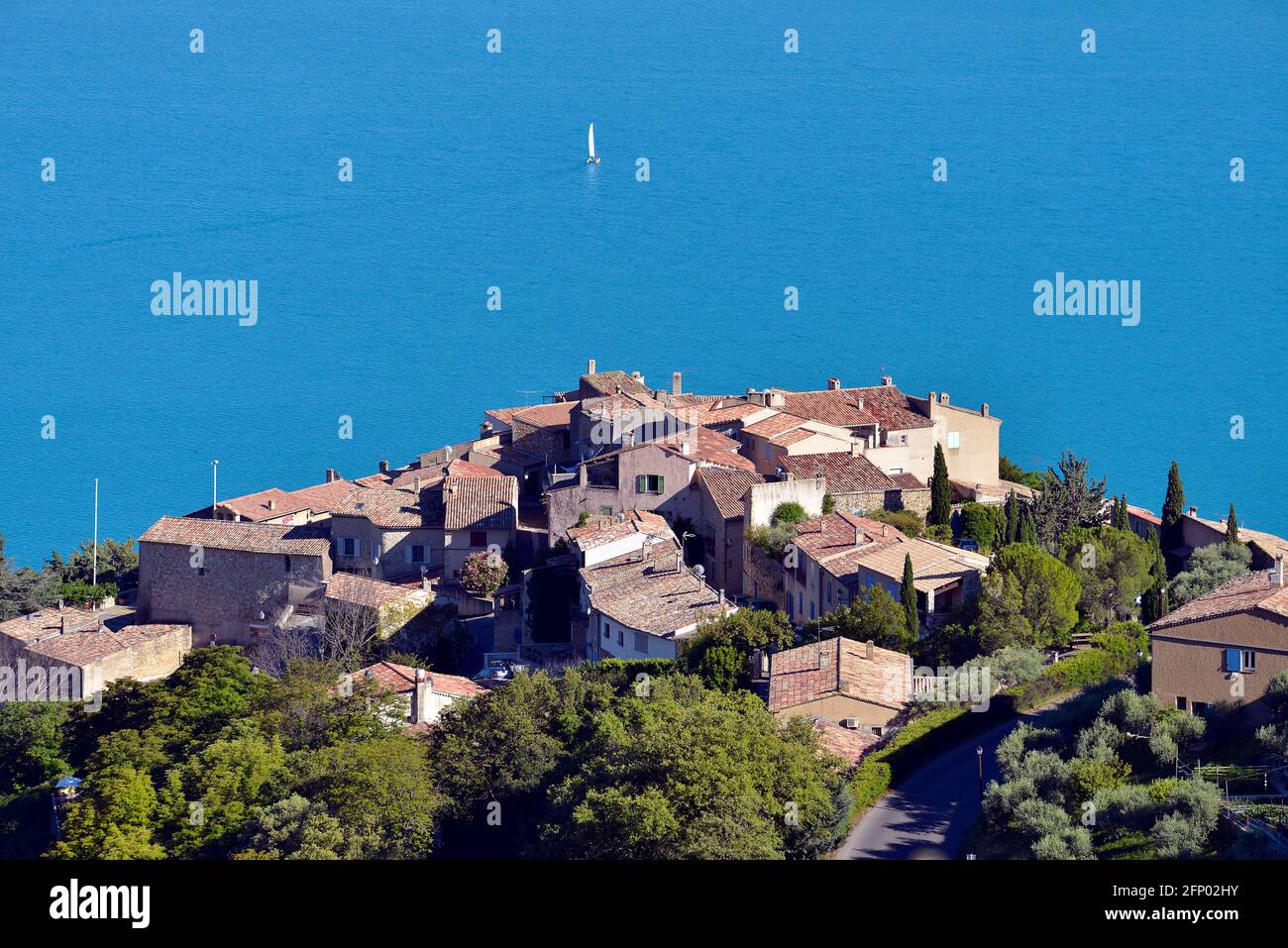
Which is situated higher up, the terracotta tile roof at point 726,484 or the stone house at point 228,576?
the terracotta tile roof at point 726,484

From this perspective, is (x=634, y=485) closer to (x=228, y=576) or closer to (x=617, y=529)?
(x=617, y=529)

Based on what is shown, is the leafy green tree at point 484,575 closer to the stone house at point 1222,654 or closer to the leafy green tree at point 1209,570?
the leafy green tree at point 1209,570

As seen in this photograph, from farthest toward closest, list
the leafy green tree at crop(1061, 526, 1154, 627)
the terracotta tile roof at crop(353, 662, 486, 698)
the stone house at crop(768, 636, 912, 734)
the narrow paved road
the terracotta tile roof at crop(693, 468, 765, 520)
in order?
the terracotta tile roof at crop(693, 468, 765, 520), the terracotta tile roof at crop(353, 662, 486, 698), the leafy green tree at crop(1061, 526, 1154, 627), the stone house at crop(768, 636, 912, 734), the narrow paved road

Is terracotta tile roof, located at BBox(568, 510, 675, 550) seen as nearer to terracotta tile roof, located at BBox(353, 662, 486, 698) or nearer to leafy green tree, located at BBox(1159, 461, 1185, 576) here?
terracotta tile roof, located at BBox(353, 662, 486, 698)

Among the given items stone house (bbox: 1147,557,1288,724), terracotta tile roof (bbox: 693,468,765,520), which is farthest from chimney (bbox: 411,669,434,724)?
stone house (bbox: 1147,557,1288,724)

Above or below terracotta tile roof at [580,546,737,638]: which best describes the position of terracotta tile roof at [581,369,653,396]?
above

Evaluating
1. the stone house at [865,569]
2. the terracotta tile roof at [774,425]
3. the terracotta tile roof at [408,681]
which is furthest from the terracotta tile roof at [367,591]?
the terracotta tile roof at [774,425]

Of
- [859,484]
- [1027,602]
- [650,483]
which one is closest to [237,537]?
[650,483]
